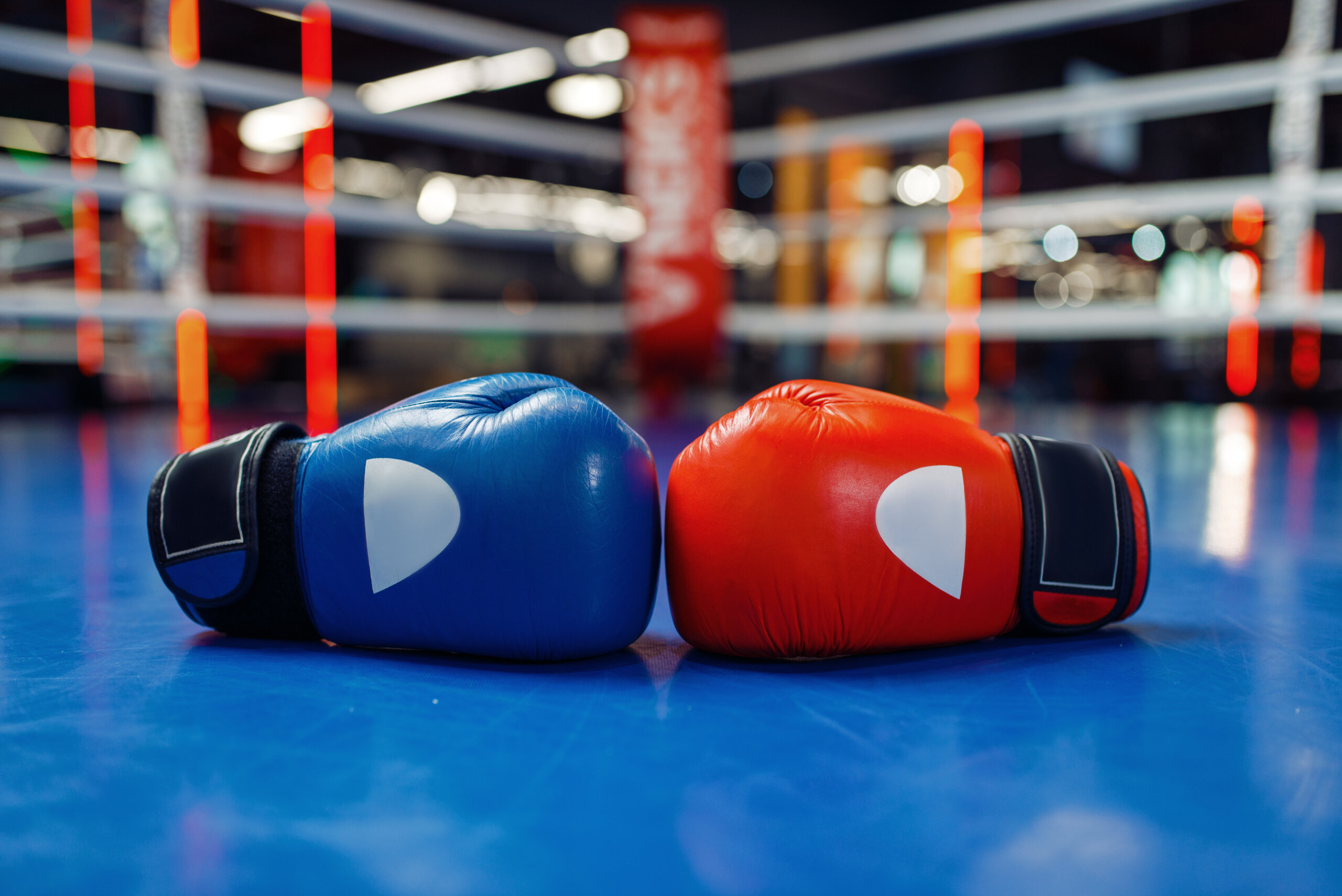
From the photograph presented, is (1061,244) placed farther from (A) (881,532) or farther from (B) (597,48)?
(A) (881,532)

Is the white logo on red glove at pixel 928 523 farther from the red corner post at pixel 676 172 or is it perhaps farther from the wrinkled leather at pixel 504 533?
the red corner post at pixel 676 172

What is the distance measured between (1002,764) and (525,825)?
0.36 metres

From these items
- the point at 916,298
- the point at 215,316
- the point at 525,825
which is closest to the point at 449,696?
the point at 525,825

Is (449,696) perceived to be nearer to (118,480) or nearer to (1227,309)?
(118,480)

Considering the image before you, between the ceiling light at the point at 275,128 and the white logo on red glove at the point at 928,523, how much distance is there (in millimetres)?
7885

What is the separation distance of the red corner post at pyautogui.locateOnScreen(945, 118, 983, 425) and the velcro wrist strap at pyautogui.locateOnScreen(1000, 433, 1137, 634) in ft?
12.0

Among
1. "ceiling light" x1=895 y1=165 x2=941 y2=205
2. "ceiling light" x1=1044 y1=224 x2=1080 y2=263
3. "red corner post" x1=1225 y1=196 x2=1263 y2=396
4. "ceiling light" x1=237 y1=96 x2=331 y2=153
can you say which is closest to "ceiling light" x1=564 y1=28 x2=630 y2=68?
"red corner post" x1=1225 y1=196 x2=1263 y2=396

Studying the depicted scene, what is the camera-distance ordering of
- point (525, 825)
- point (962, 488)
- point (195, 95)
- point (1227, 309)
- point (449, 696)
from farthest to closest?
point (1227, 309) → point (195, 95) → point (962, 488) → point (449, 696) → point (525, 825)

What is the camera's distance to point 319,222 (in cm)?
421

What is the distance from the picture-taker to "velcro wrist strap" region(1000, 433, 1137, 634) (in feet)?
3.43

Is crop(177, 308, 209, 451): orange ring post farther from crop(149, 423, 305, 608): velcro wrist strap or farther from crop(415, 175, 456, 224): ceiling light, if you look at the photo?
crop(415, 175, 456, 224): ceiling light

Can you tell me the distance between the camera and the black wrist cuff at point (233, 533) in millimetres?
1021

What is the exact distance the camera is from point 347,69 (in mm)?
7836

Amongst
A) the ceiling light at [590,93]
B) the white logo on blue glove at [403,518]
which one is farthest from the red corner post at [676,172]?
the white logo on blue glove at [403,518]
